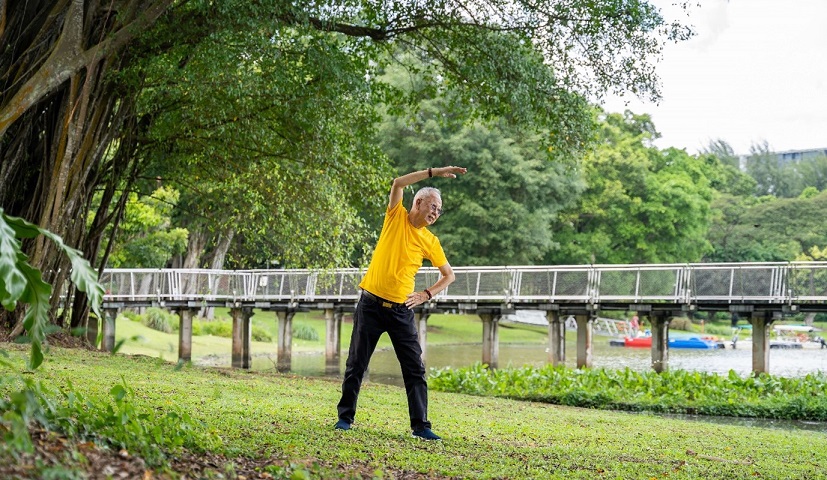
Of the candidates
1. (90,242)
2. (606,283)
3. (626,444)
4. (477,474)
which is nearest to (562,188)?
(606,283)

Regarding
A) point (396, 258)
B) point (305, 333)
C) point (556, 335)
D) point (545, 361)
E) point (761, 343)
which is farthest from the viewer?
point (305, 333)

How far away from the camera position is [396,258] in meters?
7.02

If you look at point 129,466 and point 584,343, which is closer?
point 129,466

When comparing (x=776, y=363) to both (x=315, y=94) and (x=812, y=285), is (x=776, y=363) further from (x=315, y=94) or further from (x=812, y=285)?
(x=315, y=94)

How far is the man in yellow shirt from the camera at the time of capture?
6.98 meters

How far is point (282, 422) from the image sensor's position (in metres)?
7.31

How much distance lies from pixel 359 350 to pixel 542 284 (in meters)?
19.3

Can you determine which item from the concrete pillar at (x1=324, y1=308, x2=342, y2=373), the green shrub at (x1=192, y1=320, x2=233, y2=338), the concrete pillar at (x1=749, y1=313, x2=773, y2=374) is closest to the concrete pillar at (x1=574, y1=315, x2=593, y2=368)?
the concrete pillar at (x1=749, y1=313, x2=773, y2=374)

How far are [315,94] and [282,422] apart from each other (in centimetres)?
732

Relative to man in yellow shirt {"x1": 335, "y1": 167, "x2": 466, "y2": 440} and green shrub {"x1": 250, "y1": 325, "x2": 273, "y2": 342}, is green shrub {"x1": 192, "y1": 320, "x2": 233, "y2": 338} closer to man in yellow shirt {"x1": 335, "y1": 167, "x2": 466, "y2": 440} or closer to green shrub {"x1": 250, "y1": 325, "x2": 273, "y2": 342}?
green shrub {"x1": 250, "y1": 325, "x2": 273, "y2": 342}

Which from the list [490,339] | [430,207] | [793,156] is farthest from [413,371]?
[793,156]

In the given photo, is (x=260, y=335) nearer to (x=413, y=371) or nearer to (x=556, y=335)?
(x=556, y=335)

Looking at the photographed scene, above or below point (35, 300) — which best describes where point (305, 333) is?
below

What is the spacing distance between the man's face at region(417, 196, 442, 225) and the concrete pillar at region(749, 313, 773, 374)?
58.2ft
